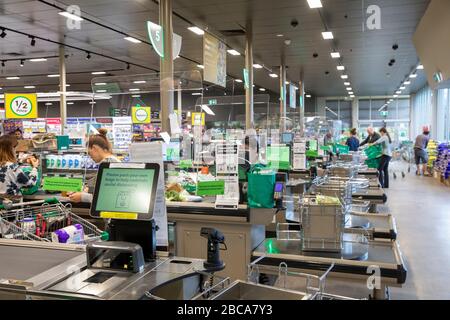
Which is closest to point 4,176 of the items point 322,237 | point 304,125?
point 322,237

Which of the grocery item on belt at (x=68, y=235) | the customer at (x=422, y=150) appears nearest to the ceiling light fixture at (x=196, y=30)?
the grocery item on belt at (x=68, y=235)

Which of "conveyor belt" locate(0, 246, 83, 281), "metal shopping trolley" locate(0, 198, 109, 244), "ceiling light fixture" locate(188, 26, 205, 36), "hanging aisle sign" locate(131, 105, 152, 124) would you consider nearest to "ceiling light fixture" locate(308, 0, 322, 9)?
"ceiling light fixture" locate(188, 26, 205, 36)

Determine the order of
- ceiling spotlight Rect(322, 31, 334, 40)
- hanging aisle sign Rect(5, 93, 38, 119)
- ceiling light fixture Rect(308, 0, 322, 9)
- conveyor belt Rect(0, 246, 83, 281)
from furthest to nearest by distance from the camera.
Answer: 1. hanging aisle sign Rect(5, 93, 38, 119)
2. ceiling spotlight Rect(322, 31, 334, 40)
3. ceiling light fixture Rect(308, 0, 322, 9)
4. conveyor belt Rect(0, 246, 83, 281)

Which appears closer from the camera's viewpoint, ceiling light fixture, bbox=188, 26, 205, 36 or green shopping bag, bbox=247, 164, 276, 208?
green shopping bag, bbox=247, 164, 276, 208

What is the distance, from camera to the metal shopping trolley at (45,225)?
2730 millimetres

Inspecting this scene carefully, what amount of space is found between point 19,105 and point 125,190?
10.3 metres

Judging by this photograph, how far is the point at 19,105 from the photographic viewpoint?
10875 millimetres

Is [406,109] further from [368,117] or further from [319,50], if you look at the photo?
[319,50]

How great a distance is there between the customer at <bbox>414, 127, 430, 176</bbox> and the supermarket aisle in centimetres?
288

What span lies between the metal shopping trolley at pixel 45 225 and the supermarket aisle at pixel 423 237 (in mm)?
2988

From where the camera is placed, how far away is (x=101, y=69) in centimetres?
1586

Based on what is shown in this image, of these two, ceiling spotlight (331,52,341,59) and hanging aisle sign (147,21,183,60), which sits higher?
ceiling spotlight (331,52,341,59)

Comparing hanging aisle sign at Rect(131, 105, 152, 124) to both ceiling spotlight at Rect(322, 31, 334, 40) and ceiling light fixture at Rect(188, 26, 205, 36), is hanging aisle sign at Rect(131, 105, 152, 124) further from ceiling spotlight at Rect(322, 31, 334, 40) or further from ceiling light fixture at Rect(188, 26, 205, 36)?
ceiling spotlight at Rect(322, 31, 334, 40)

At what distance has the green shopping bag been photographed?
3.27 m
